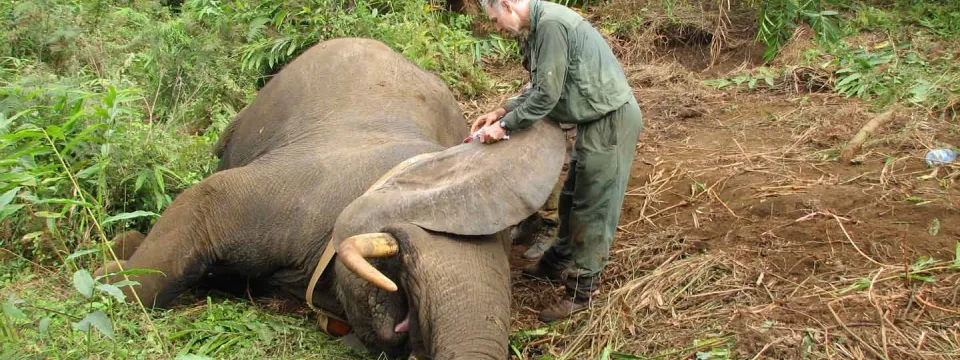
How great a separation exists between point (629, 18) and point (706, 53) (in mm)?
901

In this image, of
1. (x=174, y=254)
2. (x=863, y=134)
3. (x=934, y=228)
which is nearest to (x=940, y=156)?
(x=863, y=134)

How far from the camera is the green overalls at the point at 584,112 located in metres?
4.87

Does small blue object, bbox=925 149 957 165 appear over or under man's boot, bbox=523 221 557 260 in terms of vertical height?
over

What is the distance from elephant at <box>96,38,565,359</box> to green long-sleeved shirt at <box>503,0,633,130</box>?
153mm

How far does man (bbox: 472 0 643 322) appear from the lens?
487 centimetres

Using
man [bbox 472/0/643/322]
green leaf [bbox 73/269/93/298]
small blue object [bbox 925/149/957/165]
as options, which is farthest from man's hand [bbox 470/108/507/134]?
small blue object [bbox 925/149/957/165]

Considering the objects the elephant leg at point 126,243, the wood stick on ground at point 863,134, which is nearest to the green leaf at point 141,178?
the elephant leg at point 126,243

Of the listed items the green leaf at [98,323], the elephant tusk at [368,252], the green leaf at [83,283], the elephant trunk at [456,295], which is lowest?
the elephant trunk at [456,295]

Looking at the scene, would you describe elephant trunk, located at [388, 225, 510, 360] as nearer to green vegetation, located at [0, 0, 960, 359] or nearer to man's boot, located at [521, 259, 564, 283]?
green vegetation, located at [0, 0, 960, 359]

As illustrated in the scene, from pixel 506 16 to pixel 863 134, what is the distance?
11.1 feet

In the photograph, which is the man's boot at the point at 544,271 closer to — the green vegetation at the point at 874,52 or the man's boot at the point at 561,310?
the man's boot at the point at 561,310

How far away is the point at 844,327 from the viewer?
15.4ft

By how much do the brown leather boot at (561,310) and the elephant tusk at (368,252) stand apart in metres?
1.24

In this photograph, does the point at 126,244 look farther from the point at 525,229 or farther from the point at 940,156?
the point at 940,156
